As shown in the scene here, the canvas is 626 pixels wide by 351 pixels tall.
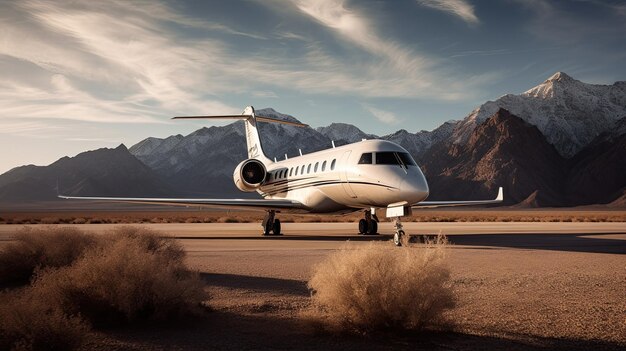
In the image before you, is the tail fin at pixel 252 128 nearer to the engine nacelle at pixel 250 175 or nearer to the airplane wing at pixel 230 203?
the engine nacelle at pixel 250 175

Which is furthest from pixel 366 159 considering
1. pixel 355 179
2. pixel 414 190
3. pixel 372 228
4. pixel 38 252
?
pixel 38 252

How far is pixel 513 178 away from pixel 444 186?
20.4 meters

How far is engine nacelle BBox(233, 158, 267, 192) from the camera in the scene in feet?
90.9

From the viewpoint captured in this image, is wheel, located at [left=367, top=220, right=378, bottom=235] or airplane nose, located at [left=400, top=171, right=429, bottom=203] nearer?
airplane nose, located at [left=400, top=171, right=429, bottom=203]

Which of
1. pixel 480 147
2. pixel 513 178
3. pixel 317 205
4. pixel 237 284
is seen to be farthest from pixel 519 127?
pixel 237 284

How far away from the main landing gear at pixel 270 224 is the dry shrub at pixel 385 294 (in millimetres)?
18515

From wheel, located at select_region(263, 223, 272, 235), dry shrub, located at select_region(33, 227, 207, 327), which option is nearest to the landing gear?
dry shrub, located at select_region(33, 227, 207, 327)

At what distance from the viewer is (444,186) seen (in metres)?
167

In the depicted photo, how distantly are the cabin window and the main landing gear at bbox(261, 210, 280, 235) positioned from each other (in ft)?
21.5

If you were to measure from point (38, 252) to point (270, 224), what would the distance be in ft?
49.0

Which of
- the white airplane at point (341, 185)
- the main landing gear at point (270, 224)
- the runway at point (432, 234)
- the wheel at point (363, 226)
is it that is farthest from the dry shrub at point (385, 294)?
the main landing gear at point (270, 224)

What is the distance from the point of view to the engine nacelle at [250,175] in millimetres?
27703

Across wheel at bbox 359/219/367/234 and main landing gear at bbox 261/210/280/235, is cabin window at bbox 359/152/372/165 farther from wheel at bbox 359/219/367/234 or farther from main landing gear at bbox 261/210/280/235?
main landing gear at bbox 261/210/280/235

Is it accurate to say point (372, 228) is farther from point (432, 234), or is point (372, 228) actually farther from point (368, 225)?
point (432, 234)
